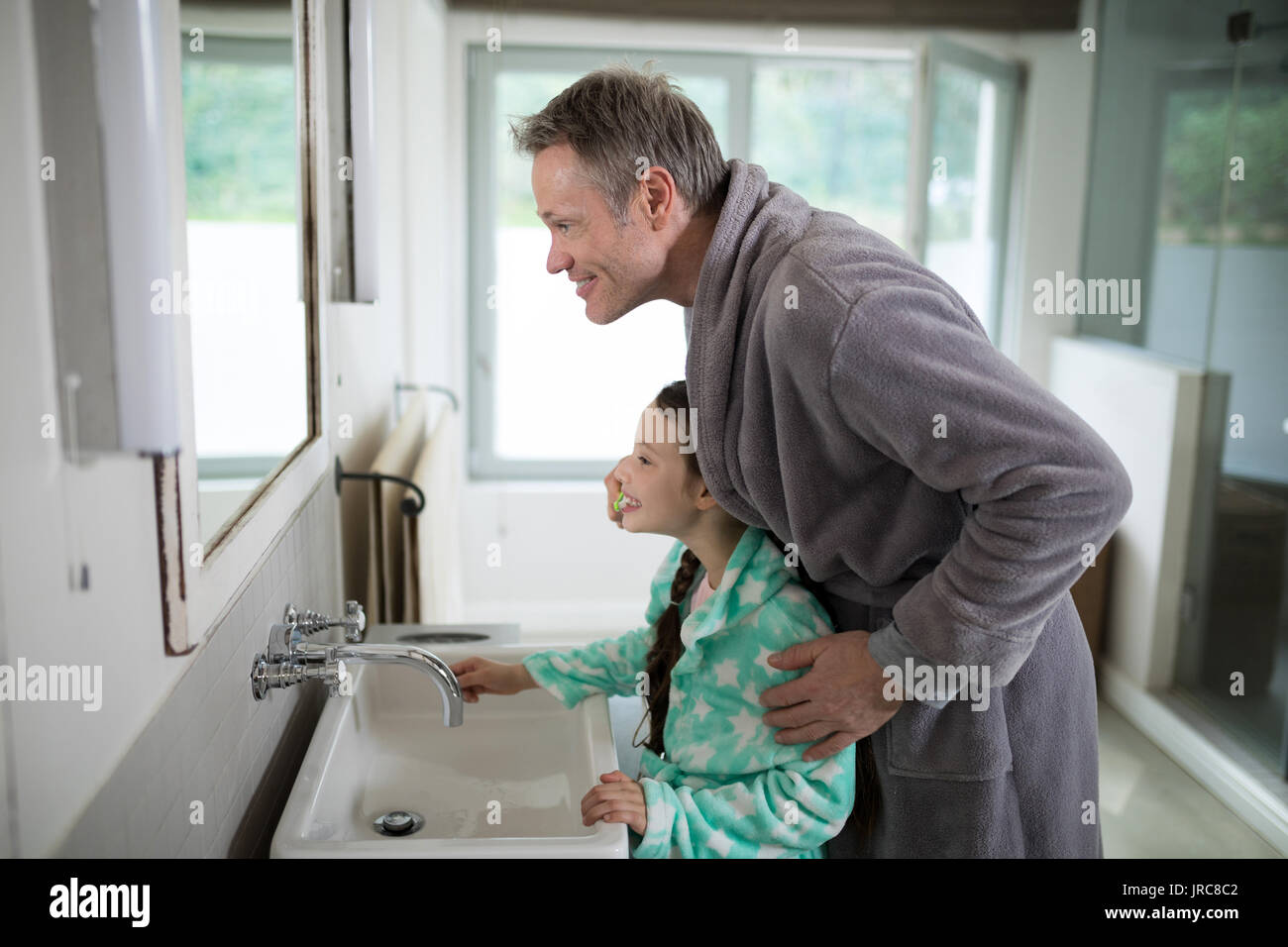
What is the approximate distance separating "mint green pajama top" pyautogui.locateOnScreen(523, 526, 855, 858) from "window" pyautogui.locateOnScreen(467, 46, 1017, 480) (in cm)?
242

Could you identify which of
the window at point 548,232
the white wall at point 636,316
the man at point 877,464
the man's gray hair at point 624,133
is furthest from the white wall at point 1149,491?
the man's gray hair at point 624,133

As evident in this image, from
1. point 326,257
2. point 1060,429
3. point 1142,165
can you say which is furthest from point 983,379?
point 1142,165

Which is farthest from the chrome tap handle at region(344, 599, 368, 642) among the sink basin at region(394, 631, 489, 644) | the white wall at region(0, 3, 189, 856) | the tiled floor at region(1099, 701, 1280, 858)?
→ the tiled floor at region(1099, 701, 1280, 858)

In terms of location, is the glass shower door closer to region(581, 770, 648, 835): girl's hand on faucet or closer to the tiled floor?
the tiled floor

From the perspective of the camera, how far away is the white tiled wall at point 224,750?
70 cm

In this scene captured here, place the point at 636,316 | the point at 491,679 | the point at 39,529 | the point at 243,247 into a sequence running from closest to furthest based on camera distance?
1. the point at 39,529
2. the point at 243,247
3. the point at 491,679
4. the point at 636,316

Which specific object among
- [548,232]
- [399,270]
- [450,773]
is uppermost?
[548,232]

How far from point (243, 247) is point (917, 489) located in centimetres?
69

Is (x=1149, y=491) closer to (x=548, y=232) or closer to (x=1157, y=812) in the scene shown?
(x=1157, y=812)

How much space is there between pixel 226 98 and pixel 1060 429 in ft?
2.61

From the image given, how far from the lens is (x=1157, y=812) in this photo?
2453 millimetres

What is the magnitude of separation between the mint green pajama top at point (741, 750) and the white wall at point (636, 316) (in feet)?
7.72

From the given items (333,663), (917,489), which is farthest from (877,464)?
(333,663)

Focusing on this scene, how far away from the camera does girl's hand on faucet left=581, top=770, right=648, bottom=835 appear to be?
978 mm
